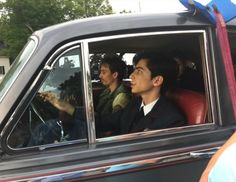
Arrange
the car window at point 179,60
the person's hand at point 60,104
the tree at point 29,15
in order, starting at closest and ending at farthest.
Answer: the person's hand at point 60,104 → the car window at point 179,60 → the tree at point 29,15

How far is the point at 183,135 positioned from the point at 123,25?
26.6 inches

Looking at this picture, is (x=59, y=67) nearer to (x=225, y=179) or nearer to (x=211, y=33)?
(x=211, y=33)

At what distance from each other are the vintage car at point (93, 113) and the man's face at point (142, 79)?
235 millimetres

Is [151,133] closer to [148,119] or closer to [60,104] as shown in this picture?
[148,119]

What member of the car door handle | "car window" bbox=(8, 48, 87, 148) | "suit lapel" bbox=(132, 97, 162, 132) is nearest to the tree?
"suit lapel" bbox=(132, 97, 162, 132)

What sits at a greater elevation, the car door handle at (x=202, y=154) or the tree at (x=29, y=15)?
the tree at (x=29, y=15)

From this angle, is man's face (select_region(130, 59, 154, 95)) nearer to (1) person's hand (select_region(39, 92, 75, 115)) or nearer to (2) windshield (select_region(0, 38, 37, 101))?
(1) person's hand (select_region(39, 92, 75, 115))

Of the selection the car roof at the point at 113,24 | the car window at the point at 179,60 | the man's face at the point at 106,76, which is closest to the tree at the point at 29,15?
the man's face at the point at 106,76

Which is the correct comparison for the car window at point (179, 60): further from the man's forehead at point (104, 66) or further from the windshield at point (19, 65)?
the windshield at point (19, 65)

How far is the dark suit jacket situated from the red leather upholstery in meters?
0.06

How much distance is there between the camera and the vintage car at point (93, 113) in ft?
6.97

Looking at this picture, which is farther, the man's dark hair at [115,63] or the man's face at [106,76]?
the man's dark hair at [115,63]

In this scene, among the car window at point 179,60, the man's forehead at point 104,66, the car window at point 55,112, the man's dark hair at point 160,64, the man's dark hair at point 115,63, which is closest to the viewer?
the car window at point 55,112

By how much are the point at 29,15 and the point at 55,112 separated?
41.3 metres
